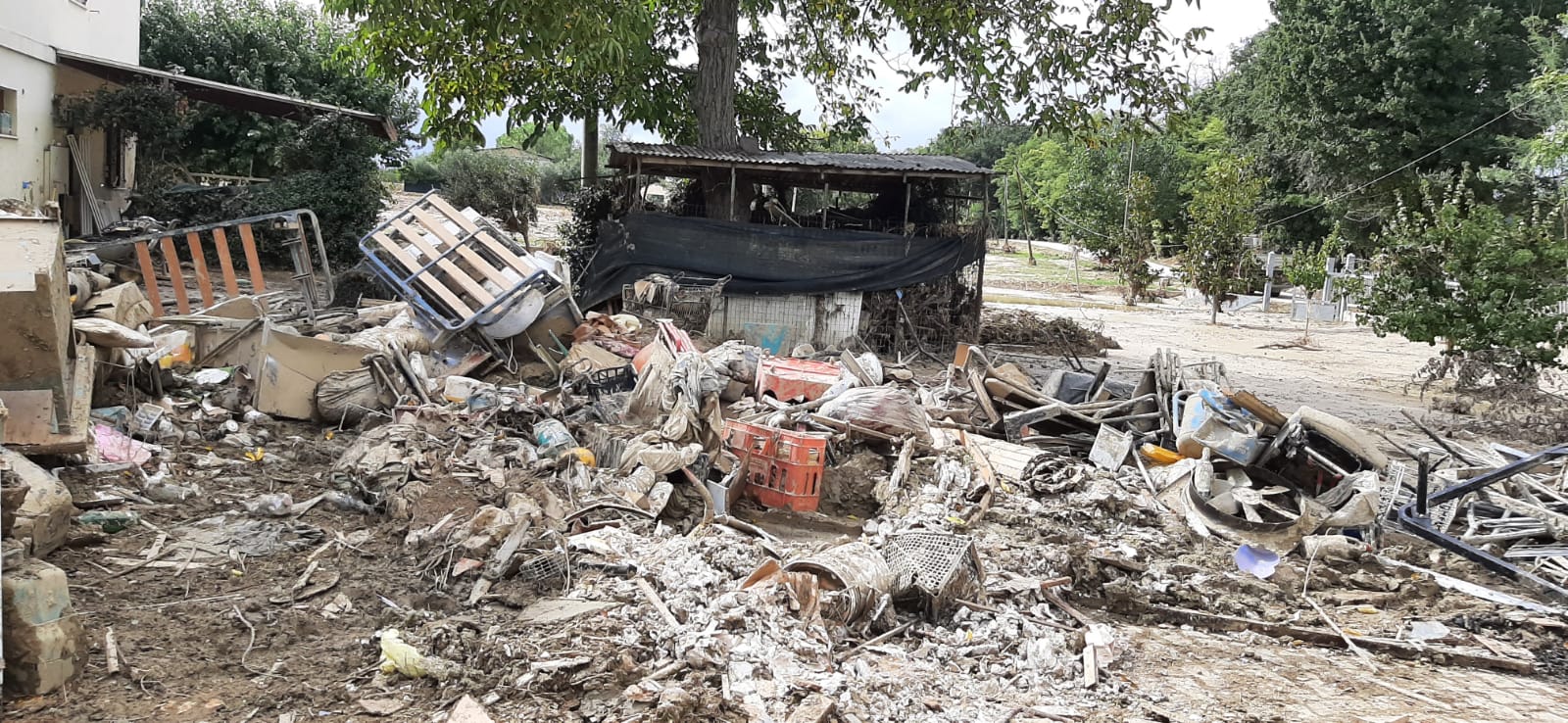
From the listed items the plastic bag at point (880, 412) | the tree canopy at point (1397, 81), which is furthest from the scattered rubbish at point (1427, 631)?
the tree canopy at point (1397, 81)

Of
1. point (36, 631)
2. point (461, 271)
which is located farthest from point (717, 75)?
point (36, 631)

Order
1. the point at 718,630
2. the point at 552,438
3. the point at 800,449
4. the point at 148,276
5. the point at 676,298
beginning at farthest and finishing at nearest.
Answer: the point at 676,298, the point at 148,276, the point at 800,449, the point at 552,438, the point at 718,630

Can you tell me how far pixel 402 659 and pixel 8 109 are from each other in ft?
47.3

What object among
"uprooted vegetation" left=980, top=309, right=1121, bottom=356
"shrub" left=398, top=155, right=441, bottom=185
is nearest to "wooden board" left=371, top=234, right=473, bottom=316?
"uprooted vegetation" left=980, top=309, right=1121, bottom=356

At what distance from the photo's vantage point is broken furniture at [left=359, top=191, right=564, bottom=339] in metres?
8.97

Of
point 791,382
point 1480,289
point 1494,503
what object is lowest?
point 1494,503

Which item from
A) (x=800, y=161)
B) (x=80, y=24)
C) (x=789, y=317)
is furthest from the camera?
(x=80, y=24)

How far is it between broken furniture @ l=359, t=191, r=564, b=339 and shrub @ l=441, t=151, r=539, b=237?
12.8 metres

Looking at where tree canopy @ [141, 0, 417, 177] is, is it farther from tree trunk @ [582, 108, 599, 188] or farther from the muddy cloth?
the muddy cloth

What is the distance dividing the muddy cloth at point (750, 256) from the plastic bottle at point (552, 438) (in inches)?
240

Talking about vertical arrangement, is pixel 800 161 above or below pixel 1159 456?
above

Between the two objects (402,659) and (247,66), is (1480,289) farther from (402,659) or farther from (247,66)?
(247,66)

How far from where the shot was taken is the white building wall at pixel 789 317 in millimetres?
12750

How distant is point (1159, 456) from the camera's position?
7.68 metres
